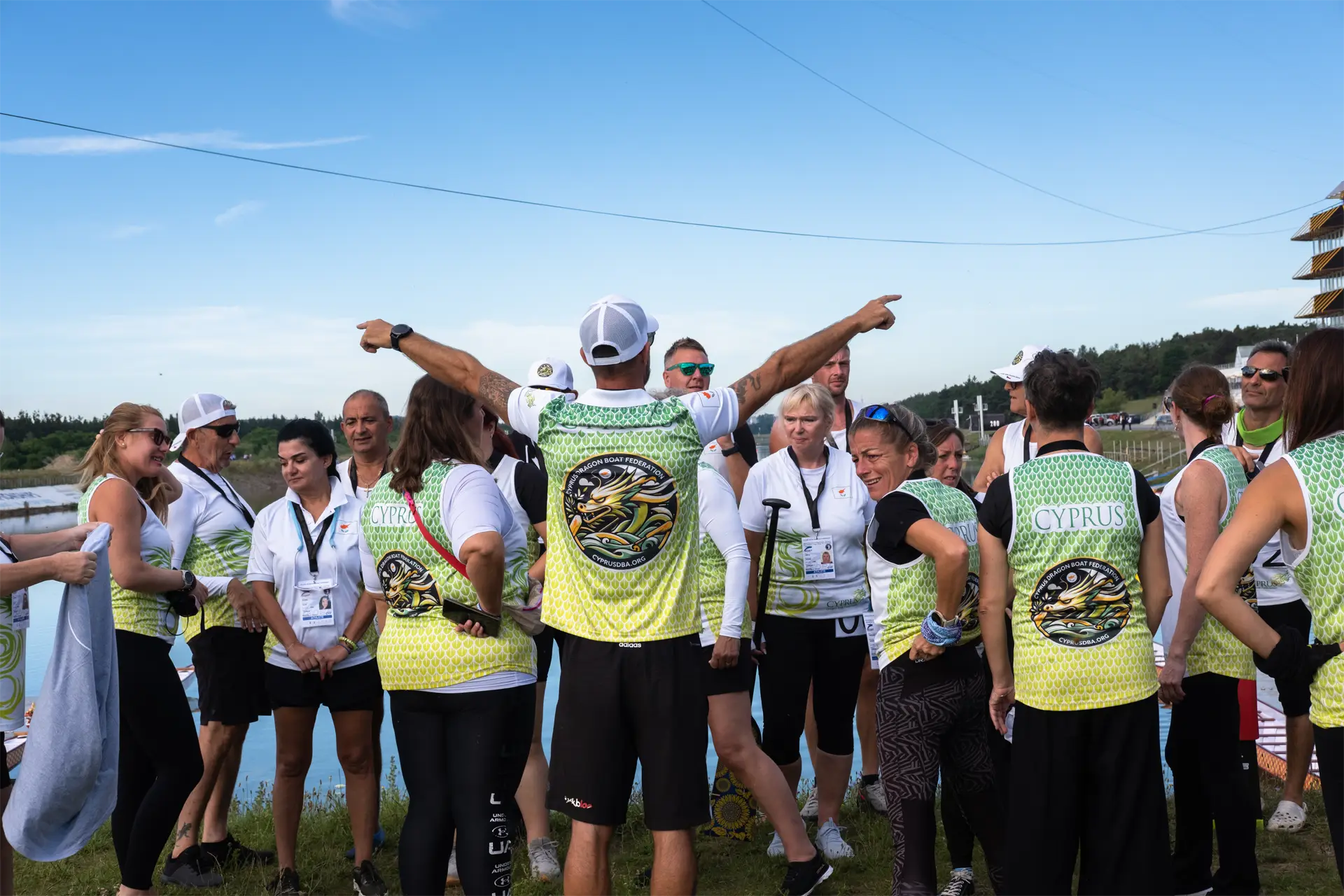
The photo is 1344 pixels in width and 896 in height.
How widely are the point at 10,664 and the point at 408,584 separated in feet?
4.36

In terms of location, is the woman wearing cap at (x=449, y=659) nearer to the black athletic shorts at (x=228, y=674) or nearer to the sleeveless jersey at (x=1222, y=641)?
the black athletic shorts at (x=228, y=674)

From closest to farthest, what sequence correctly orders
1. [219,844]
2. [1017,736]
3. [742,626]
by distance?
[1017,736], [742,626], [219,844]

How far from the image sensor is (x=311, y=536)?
4398 mm

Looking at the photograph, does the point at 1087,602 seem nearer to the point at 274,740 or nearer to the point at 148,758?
the point at 148,758

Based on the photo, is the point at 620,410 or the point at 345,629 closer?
the point at 620,410

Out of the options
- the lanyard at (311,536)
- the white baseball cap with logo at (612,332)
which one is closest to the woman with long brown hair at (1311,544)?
the white baseball cap with logo at (612,332)

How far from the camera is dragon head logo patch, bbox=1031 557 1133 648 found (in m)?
3.02

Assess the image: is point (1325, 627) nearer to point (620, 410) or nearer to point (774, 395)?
point (774, 395)

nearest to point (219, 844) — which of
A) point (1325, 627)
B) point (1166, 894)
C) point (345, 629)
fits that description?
point (345, 629)

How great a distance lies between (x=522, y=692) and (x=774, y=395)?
128cm

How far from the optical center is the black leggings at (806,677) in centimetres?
470

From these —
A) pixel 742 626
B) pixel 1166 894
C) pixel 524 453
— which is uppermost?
pixel 524 453

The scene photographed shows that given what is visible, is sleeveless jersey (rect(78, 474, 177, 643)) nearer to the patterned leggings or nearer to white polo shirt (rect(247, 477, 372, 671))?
white polo shirt (rect(247, 477, 372, 671))

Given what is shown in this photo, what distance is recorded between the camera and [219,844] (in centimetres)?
482
